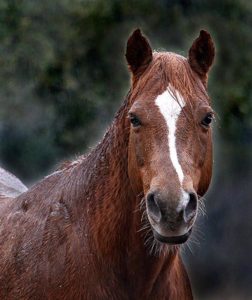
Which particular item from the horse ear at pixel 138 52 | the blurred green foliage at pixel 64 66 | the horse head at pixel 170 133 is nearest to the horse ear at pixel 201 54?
the horse head at pixel 170 133

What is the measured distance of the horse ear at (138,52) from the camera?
413 cm

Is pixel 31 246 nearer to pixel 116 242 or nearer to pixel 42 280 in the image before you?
pixel 42 280

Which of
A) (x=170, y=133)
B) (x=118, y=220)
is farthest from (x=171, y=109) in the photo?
(x=118, y=220)

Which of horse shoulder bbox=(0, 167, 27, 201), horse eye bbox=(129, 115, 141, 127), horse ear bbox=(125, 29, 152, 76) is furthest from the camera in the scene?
horse shoulder bbox=(0, 167, 27, 201)

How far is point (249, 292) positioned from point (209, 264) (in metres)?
0.54

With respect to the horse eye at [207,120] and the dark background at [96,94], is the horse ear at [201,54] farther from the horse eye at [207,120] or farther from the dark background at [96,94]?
the dark background at [96,94]

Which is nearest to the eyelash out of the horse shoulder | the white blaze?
the white blaze

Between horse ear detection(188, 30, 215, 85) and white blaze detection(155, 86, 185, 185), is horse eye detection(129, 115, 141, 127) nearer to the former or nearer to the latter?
white blaze detection(155, 86, 185, 185)

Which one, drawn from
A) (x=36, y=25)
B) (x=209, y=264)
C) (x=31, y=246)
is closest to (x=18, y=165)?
(x=36, y=25)

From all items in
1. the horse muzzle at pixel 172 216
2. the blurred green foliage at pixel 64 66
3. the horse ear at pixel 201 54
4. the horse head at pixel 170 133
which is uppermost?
the blurred green foliage at pixel 64 66

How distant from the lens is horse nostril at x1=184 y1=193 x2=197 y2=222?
3.60 meters

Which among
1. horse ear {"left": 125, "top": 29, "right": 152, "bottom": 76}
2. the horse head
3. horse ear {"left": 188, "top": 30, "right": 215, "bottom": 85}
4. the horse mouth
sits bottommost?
the horse mouth

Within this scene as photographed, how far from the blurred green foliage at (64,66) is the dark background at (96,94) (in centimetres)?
1

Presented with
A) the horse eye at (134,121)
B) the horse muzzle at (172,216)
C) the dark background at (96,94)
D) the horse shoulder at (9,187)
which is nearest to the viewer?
the horse muzzle at (172,216)
